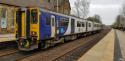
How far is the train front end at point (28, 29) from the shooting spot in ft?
57.0

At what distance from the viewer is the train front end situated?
57.0ft

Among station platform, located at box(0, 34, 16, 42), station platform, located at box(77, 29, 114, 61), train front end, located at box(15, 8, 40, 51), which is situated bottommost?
station platform, located at box(77, 29, 114, 61)

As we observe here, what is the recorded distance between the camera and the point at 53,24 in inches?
805

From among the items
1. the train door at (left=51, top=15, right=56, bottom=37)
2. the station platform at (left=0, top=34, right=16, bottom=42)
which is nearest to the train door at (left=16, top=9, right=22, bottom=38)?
the train door at (left=51, top=15, right=56, bottom=37)

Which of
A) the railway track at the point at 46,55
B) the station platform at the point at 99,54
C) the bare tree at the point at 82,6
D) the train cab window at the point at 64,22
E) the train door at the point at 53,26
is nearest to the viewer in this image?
the railway track at the point at 46,55

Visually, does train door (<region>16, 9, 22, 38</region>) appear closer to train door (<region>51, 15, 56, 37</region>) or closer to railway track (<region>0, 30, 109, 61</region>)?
railway track (<region>0, 30, 109, 61</region>)

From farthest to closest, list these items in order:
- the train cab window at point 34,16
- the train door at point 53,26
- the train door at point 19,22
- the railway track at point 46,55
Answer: the train door at point 53,26 → the train door at point 19,22 → the train cab window at point 34,16 → the railway track at point 46,55

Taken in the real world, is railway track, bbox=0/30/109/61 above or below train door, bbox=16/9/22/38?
below

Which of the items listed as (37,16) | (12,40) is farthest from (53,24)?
(12,40)

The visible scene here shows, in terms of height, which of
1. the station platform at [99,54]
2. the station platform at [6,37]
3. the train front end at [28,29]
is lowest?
the station platform at [99,54]

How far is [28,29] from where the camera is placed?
691 inches

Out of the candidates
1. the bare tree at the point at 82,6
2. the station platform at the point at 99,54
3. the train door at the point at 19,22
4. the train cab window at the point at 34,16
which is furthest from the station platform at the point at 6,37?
the bare tree at the point at 82,6

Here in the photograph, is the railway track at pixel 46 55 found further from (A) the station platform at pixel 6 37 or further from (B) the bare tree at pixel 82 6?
(B) the bare tree at pixel 82 6

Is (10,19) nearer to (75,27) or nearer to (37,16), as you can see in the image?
(75,27)
